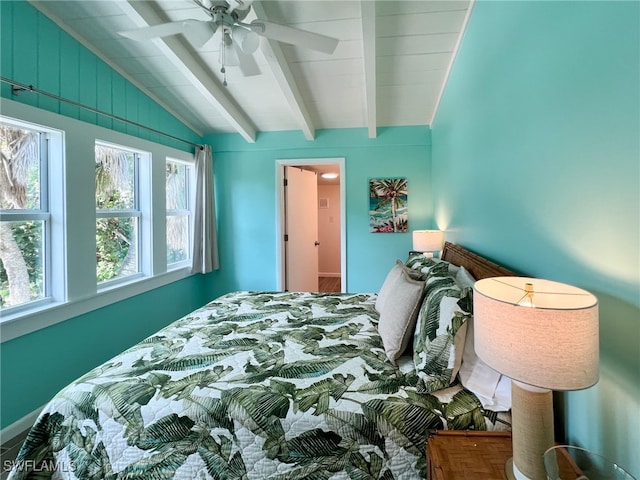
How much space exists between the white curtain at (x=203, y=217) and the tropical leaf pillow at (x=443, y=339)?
124 inches

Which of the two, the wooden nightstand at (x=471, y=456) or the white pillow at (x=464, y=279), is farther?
the white pillow at (x=464, y=279)

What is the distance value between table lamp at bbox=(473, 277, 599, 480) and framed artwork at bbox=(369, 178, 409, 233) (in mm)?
3024

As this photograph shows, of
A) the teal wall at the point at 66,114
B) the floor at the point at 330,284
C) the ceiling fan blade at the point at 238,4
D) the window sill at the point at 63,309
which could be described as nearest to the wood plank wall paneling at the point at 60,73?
the teal wall at the point at 66,114

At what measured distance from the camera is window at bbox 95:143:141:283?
2.79m

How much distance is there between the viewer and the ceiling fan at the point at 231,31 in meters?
1.62

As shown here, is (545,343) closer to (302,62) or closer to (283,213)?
(302,62)

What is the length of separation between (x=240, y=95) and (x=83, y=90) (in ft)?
4.36

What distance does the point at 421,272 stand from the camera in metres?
2.07

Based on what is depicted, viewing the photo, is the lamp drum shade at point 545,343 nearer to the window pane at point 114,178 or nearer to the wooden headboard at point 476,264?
the wooden headboard at point 476,264

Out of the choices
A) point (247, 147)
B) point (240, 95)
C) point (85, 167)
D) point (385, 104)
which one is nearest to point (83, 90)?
point (85, 167)

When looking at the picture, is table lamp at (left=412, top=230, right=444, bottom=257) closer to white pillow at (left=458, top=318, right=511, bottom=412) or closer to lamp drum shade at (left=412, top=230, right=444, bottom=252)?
lamp drum shade at (left=412, top=230, right=444, bottom=252)

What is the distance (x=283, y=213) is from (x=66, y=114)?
2.37 m

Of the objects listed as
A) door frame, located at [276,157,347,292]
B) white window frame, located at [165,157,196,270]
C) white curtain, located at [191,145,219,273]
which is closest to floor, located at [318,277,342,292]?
door frame, located at [276,157,347,292]

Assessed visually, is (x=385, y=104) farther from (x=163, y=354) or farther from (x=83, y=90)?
(x=163, y=354)
